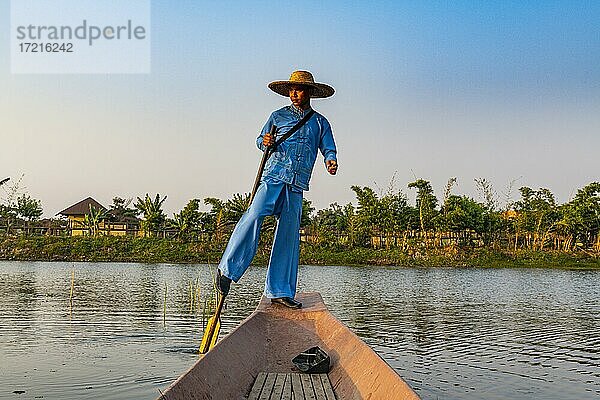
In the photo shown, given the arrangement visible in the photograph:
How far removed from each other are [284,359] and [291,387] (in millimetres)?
755

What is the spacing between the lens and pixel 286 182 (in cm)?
462

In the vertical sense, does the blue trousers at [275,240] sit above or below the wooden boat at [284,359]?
above

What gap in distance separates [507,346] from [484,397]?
274 centimetres

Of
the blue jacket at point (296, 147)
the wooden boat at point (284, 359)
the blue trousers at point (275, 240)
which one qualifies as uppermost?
the blue jacket at point (296, 147)

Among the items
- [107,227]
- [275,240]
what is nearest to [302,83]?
[275,240]

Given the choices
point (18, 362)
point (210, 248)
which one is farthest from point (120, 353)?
point (210, 248)

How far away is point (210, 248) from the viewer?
3152cm

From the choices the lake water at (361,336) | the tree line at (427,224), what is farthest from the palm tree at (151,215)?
the lake water at (361,336)

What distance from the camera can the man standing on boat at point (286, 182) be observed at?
441 cm

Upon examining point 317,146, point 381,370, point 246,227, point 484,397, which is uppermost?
point 317,146

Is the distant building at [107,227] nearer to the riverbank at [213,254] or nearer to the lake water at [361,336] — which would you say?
the riverbank at [213,254]

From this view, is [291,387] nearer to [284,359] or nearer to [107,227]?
[284,359]

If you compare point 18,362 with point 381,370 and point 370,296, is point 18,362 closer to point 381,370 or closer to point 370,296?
point 381,370

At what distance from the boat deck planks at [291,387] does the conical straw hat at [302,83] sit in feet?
6.53
